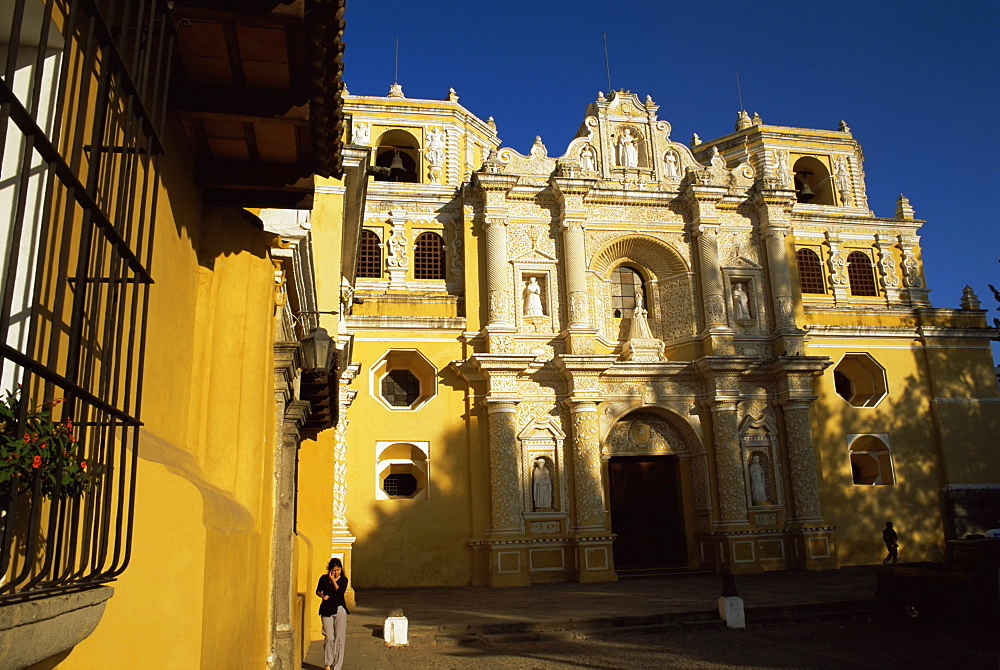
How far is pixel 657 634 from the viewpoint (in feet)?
38.1

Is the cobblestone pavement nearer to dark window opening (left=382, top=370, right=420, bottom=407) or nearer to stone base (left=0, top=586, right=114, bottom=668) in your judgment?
stone base (left=0, top=586, right=114, bottom=668)

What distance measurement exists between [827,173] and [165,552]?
27.1m

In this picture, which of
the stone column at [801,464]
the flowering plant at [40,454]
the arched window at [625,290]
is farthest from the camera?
the arched window at [625,290]

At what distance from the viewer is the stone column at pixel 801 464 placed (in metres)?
20.0

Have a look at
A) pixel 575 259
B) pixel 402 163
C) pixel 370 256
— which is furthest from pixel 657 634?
pixel 402 163

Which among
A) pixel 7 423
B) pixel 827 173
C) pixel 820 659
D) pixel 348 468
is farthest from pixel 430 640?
pixel 827 173

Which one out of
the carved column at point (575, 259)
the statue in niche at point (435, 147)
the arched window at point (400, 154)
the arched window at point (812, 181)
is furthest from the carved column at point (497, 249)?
the arched window at point (812, 181)

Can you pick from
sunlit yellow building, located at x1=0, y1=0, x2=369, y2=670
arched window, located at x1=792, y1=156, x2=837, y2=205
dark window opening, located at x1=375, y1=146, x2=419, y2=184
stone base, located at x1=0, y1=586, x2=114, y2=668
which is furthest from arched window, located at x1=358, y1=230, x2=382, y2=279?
stone base, located at x1=0, y1=586, x2=114, y2=668

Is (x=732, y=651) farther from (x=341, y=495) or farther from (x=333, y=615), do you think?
(x=341, y=495)

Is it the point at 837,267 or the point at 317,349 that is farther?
the point at 837,267

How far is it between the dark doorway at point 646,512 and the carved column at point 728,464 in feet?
4.32

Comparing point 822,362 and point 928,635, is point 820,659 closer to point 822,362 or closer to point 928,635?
point 928,635

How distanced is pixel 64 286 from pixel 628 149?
21.3m

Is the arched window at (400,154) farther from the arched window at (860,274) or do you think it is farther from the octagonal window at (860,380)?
the octagonal window at (860,380)
